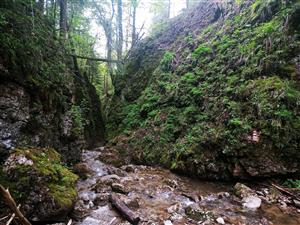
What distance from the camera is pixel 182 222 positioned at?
4.61m

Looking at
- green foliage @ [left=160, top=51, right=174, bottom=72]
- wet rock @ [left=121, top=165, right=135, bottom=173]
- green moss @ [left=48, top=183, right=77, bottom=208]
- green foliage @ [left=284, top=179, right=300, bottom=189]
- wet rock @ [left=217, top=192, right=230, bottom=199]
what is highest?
green foliage @ [left=160, top=51, right=174, bottom=72]

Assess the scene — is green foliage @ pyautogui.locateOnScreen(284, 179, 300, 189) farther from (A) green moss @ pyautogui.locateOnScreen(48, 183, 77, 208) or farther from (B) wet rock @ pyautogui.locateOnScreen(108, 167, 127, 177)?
(A) green moss @ pyautogui.locateOnScreen(48, 183, 77, 208)

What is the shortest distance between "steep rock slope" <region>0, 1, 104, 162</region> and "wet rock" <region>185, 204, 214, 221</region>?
381 centimetres

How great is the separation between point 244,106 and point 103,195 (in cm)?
489

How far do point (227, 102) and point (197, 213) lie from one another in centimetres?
408

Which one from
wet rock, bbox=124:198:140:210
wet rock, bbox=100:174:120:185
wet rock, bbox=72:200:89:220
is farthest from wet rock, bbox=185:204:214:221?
wet rock, bbox=100:174:120:185

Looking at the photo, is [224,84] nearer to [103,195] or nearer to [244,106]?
[244,106]

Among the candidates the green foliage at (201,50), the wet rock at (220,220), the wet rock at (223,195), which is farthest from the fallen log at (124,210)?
the green foliage at (201,50)

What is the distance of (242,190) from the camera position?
5957mm

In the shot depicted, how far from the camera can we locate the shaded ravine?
15.4ft

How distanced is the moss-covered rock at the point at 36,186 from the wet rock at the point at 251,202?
12.3 ft

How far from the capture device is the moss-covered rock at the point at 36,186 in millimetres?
3874

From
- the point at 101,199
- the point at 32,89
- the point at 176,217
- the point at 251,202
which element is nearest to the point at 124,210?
the point at 101,199

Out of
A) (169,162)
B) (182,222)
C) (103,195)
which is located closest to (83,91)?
(169,162)
